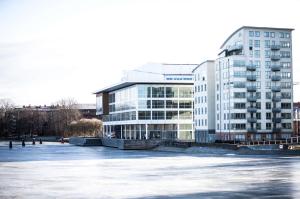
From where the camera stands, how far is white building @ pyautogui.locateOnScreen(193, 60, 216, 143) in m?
124

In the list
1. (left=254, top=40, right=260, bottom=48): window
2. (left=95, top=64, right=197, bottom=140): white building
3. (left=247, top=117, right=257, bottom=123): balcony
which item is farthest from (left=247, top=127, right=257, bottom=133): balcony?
(left=95, top=64, right=197, bottom=140): white building

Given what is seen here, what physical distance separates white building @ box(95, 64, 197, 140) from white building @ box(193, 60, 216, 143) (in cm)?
934

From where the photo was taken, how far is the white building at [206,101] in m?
124

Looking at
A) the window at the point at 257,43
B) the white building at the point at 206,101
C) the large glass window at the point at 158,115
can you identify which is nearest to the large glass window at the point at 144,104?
the large glass window at the point at 158,115

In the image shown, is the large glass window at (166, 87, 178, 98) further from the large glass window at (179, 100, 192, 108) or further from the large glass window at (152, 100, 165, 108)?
the large glass window at (179, 100, 192, 108)

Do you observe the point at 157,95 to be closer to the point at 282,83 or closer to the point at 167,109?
the point at 167,109

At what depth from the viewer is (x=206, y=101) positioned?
12450 centimetres

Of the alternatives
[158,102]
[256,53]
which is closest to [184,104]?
[158,102]

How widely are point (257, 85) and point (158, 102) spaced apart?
29.7 m

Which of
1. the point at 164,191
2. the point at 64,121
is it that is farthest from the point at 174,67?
the point at 164,191

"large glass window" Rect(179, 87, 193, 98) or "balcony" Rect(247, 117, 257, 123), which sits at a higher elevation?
"large glass window" Rect(179, 87, 193, 98)

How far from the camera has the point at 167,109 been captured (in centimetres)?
13588

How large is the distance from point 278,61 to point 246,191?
288 feet

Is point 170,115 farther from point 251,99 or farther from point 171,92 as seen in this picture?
point 251,99
